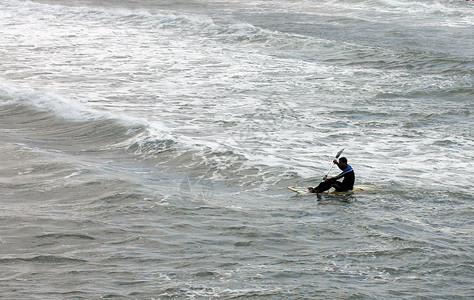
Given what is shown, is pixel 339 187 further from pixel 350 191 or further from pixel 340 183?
pixel 350 191

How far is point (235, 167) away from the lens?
14172 millimetres

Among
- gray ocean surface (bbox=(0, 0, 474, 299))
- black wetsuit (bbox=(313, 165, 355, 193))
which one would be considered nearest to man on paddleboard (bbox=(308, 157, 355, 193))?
black wetsuit (bbox=(313, 165, 355, 193))

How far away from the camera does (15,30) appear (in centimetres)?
3566

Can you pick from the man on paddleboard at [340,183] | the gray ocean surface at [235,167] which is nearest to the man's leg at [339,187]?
the man on paddleboard at [340,183]

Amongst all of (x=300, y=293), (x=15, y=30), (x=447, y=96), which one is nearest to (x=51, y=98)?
(x=447, y=96)

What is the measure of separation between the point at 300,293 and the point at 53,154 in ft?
25.8

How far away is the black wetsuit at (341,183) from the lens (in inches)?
493

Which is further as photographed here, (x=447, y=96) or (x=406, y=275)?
(x=447, y=96)

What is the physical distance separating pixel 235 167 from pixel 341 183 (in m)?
2.49

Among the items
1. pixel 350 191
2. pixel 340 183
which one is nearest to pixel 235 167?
pixel 340 183

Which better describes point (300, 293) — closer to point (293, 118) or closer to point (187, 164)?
point (187, 164)

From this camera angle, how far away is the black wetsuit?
12.5m

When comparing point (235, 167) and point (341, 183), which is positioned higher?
point (341, 183)

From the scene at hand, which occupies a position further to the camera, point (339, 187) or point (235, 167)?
point (235, 167)
